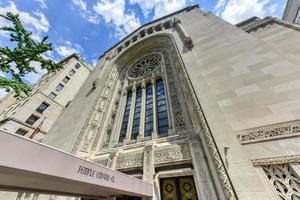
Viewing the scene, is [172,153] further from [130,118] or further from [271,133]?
[130,118]

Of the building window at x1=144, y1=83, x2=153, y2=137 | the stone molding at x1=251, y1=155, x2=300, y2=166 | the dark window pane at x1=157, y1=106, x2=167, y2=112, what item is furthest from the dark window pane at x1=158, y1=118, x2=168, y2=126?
the stone molding at x1=251, y1=155, x2=300, y2=166

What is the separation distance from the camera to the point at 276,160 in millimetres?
2773

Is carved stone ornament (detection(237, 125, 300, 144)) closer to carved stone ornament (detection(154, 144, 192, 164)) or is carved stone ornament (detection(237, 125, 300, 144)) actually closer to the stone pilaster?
carved stone ornament (detection(154, 144, 192, 164))

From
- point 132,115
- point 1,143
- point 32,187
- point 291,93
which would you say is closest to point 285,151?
point 291,93

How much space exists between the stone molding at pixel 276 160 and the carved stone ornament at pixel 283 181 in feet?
0.32

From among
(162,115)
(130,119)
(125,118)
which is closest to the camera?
(162,115)

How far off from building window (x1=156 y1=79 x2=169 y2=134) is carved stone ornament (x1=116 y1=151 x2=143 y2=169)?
177 cm

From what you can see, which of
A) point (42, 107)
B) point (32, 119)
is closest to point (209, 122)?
point (32, 119)

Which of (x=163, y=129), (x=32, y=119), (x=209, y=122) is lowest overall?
(x=209, y=122)

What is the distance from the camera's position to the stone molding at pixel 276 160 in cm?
266

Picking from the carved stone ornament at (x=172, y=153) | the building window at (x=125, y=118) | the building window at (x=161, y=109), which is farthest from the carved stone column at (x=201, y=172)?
the building window at (x=125, y=118)

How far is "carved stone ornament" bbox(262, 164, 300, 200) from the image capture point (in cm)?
244

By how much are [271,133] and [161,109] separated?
16.7 feet

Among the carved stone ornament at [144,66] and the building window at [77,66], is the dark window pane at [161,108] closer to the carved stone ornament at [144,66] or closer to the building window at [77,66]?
the carved stone ornament at [144,66]
